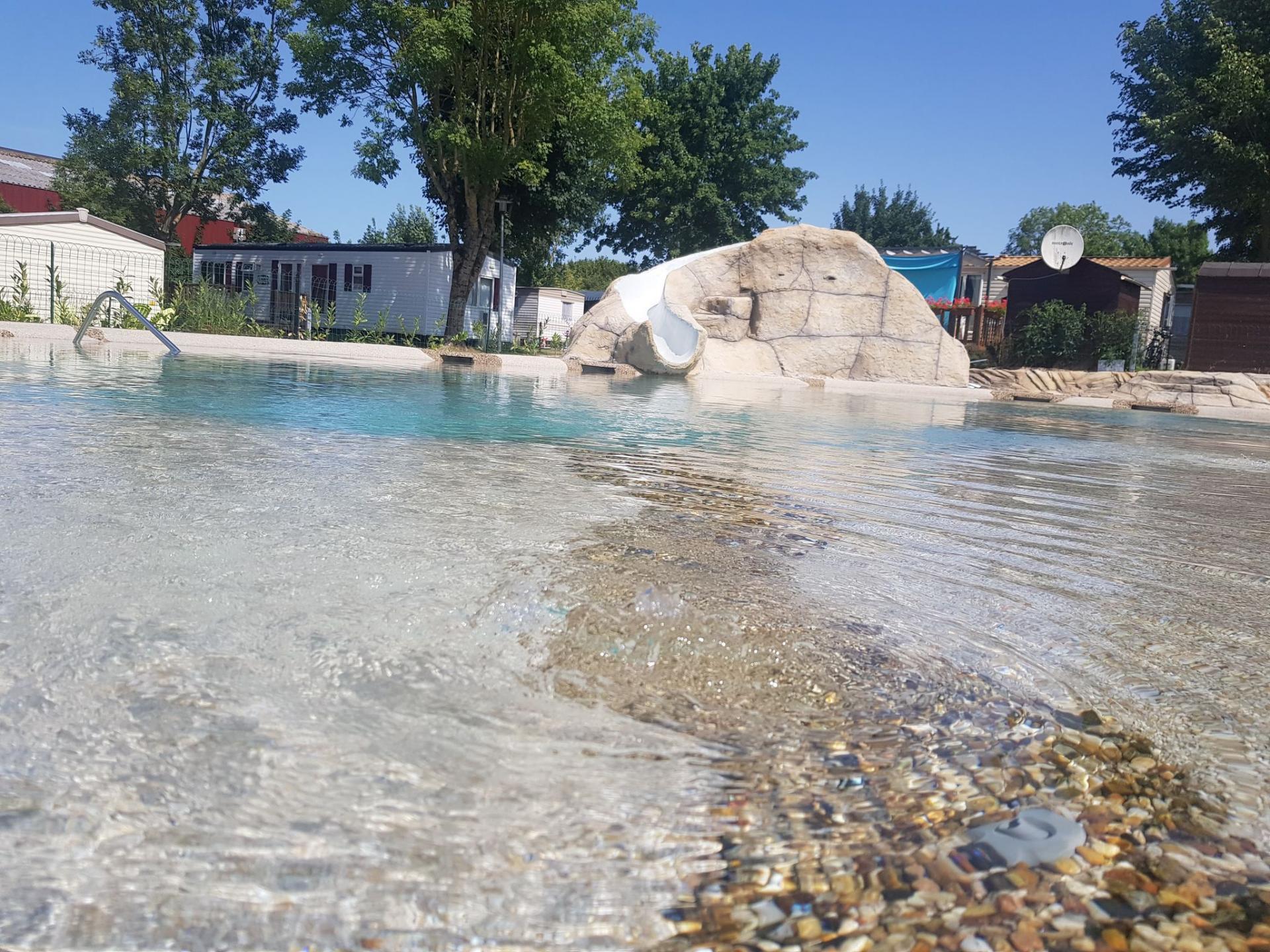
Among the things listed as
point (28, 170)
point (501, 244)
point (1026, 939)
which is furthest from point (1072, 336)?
point (28, 170)

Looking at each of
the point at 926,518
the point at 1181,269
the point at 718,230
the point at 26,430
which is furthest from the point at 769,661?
the point at 1181,269

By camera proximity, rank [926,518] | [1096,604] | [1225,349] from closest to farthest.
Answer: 1. [1096,604]
2. [926,518]
3. [1225,349]

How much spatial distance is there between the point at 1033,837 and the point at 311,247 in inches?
1115

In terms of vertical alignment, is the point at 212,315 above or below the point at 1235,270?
below

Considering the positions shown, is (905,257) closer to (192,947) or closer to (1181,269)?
(1181,269)

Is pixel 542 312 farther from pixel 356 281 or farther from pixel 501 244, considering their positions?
pixel 501 244

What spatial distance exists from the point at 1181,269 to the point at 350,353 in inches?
1482

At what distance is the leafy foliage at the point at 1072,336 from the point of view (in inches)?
864

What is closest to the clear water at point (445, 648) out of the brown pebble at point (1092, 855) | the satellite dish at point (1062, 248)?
the brown pebble at point (1092, 855)

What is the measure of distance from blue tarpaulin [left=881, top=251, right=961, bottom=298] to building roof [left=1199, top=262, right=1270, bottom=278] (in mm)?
8022

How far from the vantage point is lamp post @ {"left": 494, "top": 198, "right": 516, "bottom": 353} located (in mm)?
21484

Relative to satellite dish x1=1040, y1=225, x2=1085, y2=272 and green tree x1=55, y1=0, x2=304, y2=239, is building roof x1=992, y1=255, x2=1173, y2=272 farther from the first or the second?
green tree x1=55, y1=0, x2=304, y2=239

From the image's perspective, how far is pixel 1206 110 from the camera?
933 inches

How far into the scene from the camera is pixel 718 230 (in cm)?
3641
